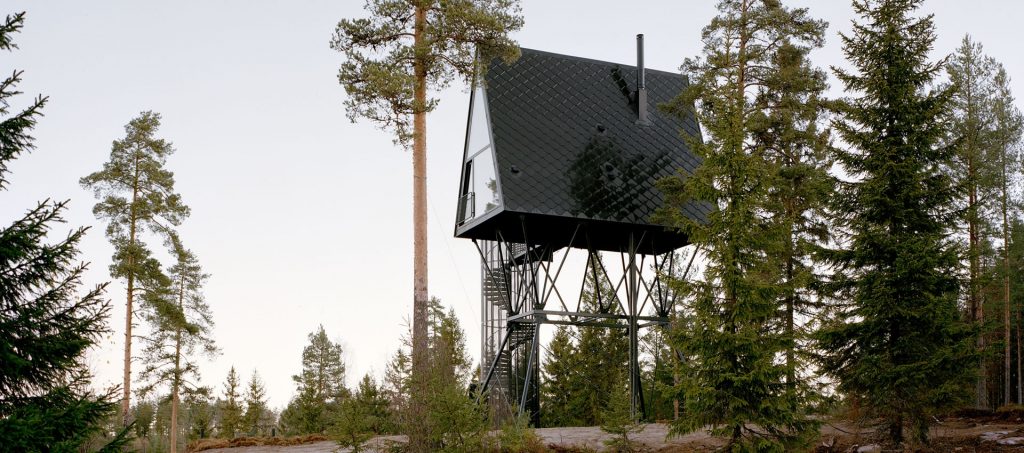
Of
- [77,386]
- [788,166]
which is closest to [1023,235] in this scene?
[788,166]

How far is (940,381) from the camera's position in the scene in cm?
1508

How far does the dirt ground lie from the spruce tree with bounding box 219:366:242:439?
98.6 ft

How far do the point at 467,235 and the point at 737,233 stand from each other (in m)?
10.7

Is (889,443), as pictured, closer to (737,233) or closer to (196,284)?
(737,233)

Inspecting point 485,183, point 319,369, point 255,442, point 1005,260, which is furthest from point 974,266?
point 319,369

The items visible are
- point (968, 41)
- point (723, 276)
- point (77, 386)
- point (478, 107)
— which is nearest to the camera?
point (77, 386)

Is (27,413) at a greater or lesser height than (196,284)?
lesser

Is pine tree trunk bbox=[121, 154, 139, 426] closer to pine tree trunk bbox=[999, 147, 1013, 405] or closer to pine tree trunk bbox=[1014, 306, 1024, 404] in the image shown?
pine tree trunk bbox=[999, 147, 1013, 405]

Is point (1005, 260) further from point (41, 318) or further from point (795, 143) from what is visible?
point (41, 318)

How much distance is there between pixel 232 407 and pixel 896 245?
3982 centimetres

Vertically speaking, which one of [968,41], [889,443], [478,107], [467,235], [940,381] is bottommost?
[889,443]

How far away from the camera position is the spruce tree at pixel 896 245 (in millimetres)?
15109

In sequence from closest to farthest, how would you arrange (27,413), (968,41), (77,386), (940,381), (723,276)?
(27,413) < (77,386) < (723,276) < (940,381) < (968,41)

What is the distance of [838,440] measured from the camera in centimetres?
1672
